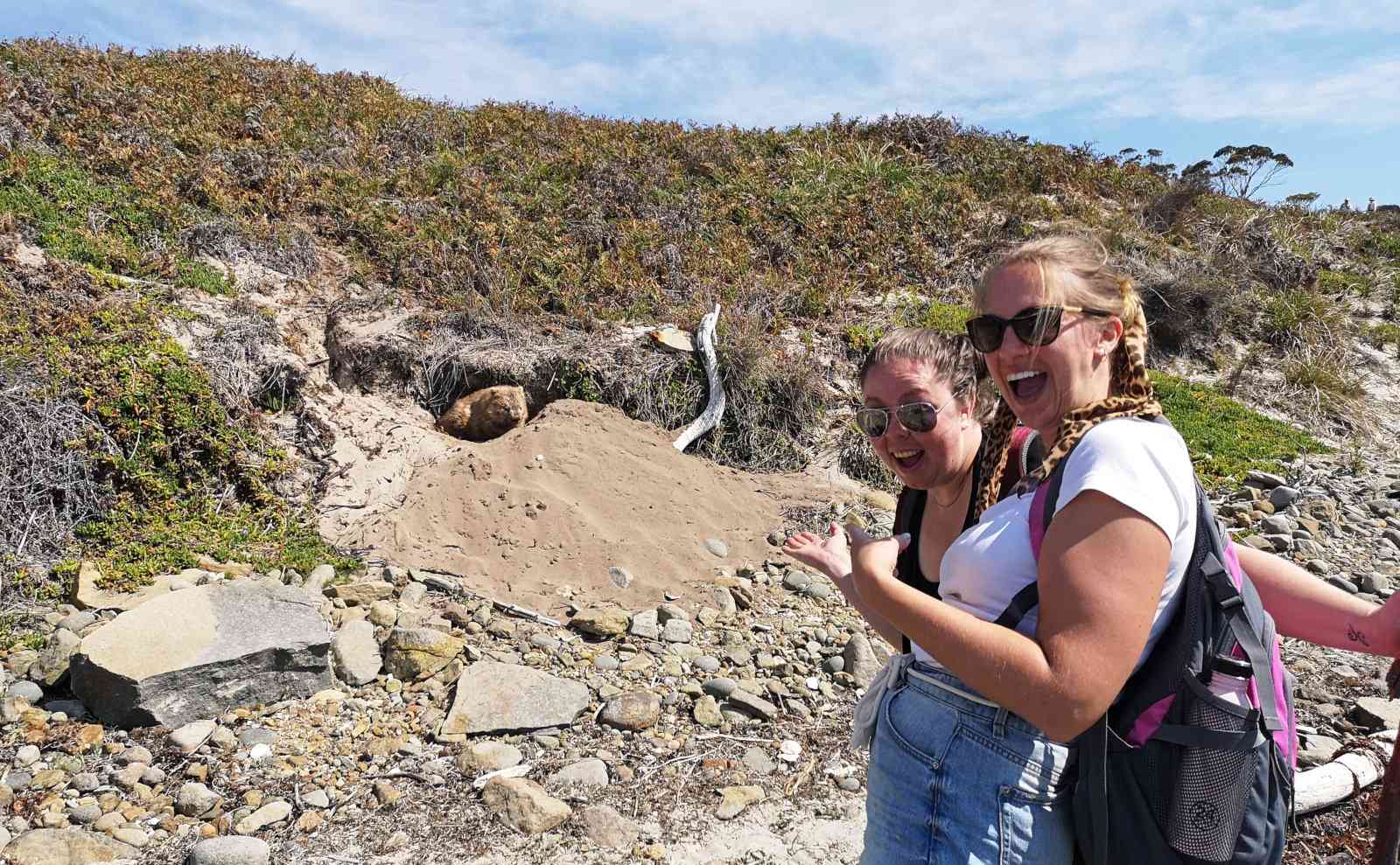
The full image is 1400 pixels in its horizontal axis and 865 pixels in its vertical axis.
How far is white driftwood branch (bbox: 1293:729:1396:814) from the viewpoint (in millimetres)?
3248

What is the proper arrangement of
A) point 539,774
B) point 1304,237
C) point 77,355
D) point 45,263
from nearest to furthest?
point 539,774 → point 77,355 → point 45,263 → point 1304,237

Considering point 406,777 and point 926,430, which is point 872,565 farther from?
point 406,777

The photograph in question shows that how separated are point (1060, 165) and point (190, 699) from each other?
14783 mm

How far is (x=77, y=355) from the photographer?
19.2 feet

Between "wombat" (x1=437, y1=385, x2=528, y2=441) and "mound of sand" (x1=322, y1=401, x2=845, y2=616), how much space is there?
19 cm

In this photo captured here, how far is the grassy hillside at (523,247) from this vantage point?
19.4 feet

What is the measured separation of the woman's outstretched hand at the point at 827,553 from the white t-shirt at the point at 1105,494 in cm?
22

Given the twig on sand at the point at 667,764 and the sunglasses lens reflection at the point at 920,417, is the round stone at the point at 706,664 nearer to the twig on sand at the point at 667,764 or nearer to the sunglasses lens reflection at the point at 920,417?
the twig on sand at the point at 667,764

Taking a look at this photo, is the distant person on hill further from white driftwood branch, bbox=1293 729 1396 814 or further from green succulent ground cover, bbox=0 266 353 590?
green succulent ground cover, bbox=0 266 353 590

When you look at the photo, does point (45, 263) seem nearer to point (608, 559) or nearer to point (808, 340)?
point (608, 559)

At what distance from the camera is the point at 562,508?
20.8ft

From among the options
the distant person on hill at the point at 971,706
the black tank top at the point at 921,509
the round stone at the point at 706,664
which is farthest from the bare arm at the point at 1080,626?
the round stone at the point at 706,664

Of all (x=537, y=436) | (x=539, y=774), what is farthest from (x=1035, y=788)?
(x=537, y=436)

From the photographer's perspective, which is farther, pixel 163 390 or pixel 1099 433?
pixel 163 390
